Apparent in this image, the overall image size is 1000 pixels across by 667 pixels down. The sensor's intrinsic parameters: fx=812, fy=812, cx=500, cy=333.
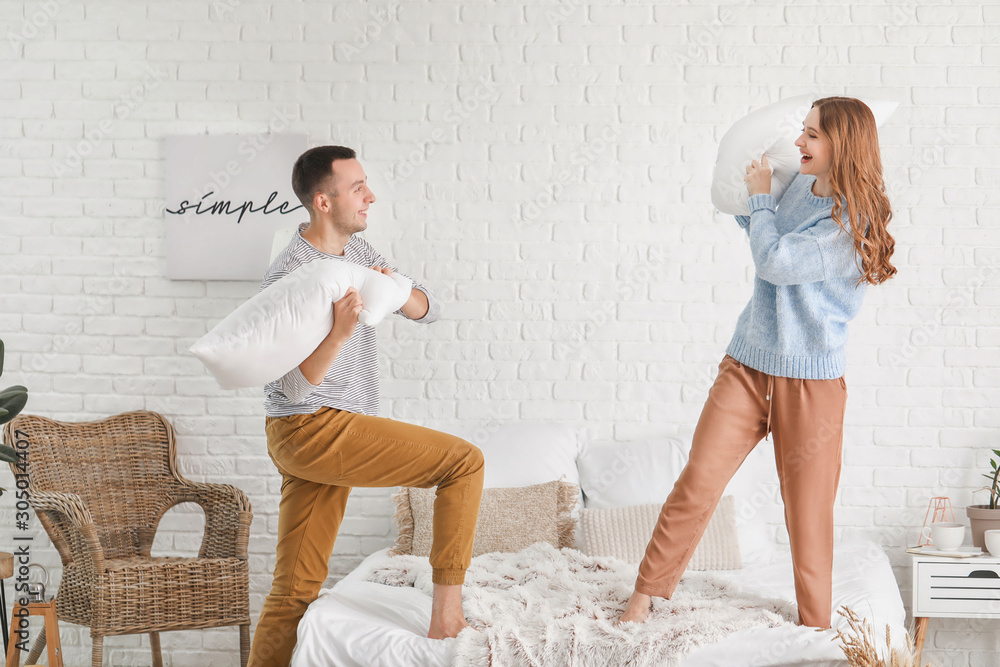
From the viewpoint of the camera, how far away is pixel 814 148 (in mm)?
2045

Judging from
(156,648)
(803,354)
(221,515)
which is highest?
(803,354)

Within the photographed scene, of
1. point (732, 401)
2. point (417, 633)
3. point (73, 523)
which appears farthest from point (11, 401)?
point (732, 401)

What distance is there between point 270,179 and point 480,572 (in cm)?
181

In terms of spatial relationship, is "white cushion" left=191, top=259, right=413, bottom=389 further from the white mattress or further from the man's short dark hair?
the white mattress

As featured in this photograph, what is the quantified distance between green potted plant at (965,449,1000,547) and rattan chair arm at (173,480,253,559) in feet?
8.73

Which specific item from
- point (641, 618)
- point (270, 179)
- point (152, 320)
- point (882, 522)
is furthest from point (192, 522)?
point (882, 522)

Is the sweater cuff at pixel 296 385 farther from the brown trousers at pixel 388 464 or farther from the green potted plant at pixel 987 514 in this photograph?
the green potted plant at pixel 987 514

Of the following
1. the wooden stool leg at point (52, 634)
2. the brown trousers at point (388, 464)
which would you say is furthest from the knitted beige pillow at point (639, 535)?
the wooden stool leg at point (52, 634)

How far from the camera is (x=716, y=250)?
129 inches

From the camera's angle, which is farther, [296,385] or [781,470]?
[781,470]

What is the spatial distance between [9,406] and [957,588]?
130 inches

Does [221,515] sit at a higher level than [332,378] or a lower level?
lower

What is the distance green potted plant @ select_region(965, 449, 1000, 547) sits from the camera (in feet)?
9.53

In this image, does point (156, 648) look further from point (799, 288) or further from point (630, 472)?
point (799, 288)
